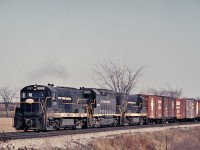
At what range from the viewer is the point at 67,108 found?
25.2 m

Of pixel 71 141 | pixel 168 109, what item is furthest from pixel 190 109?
pixel 71 141

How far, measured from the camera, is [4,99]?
98125 millimetres

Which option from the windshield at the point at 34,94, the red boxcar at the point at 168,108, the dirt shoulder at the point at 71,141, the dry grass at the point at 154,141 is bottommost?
the dry grass at the point at 154,141

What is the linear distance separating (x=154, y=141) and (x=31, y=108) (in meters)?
10.0

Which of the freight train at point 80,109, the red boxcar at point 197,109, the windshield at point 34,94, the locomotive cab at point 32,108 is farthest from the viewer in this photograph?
the red boxcar at point 197,109

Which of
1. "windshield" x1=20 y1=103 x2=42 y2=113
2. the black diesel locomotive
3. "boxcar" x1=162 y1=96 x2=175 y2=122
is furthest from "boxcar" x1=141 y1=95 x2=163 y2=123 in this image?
"windshield" x1=20 y1=103 x2=42 y2=113

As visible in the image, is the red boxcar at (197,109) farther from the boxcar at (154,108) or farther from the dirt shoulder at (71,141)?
the dirt shoulder at (71,141)

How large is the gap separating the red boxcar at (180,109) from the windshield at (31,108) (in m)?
24.1

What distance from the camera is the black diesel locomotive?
22641mm

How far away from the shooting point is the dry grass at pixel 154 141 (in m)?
22.4

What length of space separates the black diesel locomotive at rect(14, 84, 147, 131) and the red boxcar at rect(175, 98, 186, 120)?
12.0 meters

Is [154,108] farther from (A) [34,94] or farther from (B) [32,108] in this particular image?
(B) [32,108]

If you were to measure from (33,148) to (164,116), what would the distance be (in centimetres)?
2515

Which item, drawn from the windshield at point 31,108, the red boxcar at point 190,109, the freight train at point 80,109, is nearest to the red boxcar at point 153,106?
the freight train at point 80,109
